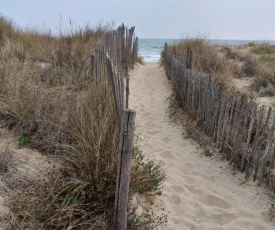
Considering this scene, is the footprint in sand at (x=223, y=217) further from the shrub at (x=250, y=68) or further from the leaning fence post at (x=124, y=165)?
the shrub at (x=250, y=68)

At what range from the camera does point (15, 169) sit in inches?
111

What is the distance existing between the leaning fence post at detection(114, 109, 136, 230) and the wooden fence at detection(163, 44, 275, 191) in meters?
Result: 1.78

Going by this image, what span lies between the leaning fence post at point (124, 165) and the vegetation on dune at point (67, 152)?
147 millimetres

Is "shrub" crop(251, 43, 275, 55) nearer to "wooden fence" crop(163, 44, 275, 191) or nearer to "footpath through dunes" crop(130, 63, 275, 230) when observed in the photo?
"wooden fence" crop(163, 44, 275, 191)

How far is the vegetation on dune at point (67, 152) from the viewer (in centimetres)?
237

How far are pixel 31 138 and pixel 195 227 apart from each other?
2.02 meters

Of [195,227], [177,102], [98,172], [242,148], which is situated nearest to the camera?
[98,172]

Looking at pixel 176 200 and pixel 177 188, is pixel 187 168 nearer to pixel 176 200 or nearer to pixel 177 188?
pixel 177 188

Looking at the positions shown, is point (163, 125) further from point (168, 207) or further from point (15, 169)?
point (15, 169)

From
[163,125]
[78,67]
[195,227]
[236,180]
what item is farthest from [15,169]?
[78,67]

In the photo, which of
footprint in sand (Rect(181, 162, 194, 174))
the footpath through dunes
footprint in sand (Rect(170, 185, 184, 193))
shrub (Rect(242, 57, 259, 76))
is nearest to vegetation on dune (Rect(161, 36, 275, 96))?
shrub (Rect(242, 57, 259, 76))

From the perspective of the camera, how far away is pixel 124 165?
2.19 meters

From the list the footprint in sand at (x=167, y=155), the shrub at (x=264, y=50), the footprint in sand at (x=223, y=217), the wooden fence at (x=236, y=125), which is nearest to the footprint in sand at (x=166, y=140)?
the footprint in sand at (x=167, y=155)

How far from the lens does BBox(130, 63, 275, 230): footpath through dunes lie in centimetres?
288
